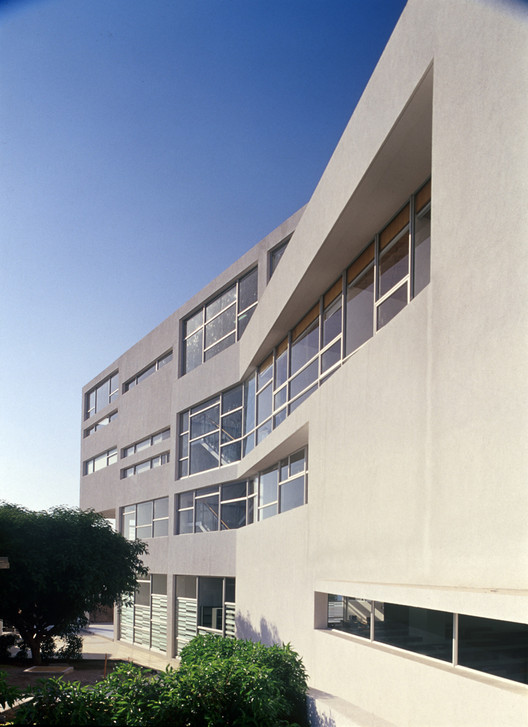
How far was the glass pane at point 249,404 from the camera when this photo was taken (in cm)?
2167

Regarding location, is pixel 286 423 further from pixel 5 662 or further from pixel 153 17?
pixel 5 662

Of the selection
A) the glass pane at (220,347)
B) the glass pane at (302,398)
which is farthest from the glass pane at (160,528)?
the glass pane at (302,398)

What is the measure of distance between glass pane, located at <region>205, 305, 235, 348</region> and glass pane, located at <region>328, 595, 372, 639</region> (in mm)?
13146

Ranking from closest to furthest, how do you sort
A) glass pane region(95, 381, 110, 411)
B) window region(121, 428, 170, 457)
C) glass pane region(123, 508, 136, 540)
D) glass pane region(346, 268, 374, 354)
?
glass pane region(346, 268, 374, 354) → window region(121, 428, 170, 457) → glass pane region(123, 508, 136, 540) → glass pane region(95, 381, 110, 411)

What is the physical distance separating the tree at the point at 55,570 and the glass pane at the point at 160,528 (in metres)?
3.79

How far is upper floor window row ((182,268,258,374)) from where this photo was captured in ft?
77.5

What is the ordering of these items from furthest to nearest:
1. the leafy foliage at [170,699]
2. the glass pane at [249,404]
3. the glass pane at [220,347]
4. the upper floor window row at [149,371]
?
1. the upper floor window row at [149,371]
2. the glass pane at [220,347]
3. the glass pane at [249,404]
4. the leafy foliage at [170,699]

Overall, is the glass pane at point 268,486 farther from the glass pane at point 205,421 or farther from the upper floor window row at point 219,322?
the upper floor window row at point 219,322

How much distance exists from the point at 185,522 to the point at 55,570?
5489mm

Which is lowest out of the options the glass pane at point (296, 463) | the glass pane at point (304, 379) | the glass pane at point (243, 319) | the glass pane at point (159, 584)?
the glass pane at point (159, 584)

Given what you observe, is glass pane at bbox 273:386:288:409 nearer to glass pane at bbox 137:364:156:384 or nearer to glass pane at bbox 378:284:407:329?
glass pane at bbox 378:284:407:329

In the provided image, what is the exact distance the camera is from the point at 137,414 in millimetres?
33281

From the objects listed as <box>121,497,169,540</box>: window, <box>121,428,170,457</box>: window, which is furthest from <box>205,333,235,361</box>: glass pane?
<box>121,497,169,540</box>: window

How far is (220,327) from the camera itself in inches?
1002
